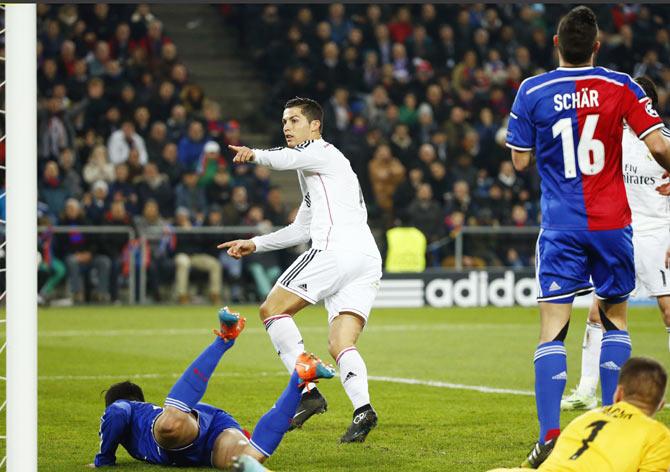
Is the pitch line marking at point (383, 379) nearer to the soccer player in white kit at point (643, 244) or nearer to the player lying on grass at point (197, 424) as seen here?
the soccer player in white kit at point (643, 244)

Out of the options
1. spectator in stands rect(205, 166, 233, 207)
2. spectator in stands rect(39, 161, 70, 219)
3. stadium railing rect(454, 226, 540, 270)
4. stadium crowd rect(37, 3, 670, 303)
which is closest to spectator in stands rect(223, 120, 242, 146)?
stadium crowd rect(37, 3, 670, 303)

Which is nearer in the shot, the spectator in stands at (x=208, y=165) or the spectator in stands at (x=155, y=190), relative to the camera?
the spectator in stands at (x=155, y=190)

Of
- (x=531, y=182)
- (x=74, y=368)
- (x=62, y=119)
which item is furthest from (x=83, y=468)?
(x=531, y=182)

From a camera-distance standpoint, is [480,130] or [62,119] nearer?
[62,119]

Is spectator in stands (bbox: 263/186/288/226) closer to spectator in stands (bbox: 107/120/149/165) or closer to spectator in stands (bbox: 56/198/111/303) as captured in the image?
spectator in stands (bbox: 107/120/149/165)

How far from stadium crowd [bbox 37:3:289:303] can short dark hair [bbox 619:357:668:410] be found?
15216 mm

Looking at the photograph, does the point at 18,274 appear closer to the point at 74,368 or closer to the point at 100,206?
the point at 74,368

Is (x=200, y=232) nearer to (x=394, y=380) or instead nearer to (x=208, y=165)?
(x=208, y=165)

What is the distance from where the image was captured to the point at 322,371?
5.97 metres

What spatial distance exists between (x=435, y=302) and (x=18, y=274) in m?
15.1

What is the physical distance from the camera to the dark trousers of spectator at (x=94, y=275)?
19438mm

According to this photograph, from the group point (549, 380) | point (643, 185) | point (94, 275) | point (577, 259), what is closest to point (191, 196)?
point (94, 275)

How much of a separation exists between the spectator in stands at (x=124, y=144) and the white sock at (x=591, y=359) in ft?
43.8

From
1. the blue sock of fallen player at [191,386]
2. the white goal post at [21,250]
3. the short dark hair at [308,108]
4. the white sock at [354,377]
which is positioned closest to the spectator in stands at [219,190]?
the short dark hair at [308,108]
